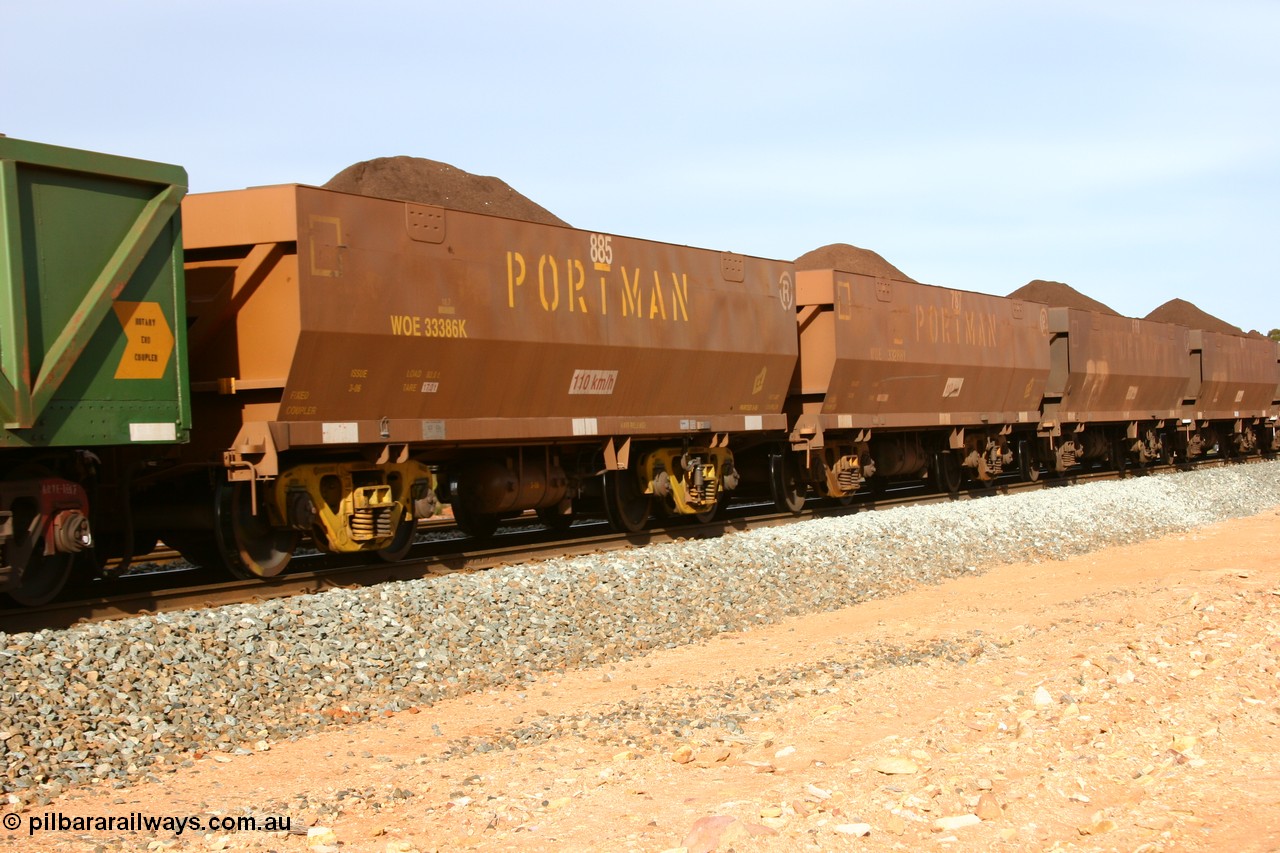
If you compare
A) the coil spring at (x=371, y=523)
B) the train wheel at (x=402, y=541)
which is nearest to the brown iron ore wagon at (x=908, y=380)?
the train wheel at (x=402, y=541)

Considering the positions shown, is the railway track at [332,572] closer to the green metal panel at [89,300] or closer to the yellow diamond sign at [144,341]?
the green metal panel at [89,300]

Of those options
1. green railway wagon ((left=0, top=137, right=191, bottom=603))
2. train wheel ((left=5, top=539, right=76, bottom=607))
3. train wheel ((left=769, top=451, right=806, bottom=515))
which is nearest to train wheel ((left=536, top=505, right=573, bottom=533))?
train wheel ((left=769, top=451, right=806, bottom=515))

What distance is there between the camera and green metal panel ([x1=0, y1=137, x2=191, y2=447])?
26.9 ft

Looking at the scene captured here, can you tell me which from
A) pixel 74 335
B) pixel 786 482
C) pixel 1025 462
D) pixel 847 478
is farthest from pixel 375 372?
pixel 1025 462

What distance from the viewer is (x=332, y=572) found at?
11.1 meters

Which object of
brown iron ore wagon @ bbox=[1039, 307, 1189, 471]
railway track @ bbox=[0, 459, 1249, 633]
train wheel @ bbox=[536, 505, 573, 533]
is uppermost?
brown iron ore wagon @ bbox=[1039, 307, 1189, 471]

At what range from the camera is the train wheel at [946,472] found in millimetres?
22031

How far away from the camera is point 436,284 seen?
457 inches

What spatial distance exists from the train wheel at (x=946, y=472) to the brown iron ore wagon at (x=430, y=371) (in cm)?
735

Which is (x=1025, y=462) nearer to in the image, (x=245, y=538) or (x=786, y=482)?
(x=786, y=482)

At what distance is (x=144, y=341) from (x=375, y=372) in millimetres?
2325

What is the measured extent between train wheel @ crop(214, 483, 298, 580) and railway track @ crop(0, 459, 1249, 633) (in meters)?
0.19

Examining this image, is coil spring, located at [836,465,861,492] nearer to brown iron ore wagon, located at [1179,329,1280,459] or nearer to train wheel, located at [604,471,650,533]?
train wheel, located at [604,471,650,533]

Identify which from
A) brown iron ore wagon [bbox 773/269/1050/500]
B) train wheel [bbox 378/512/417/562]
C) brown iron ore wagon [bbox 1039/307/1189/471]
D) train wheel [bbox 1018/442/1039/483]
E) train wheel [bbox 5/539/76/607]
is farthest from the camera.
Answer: brown iron ore wagon [bbox 1039/307/1189/471]
